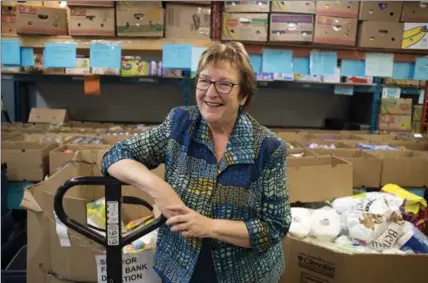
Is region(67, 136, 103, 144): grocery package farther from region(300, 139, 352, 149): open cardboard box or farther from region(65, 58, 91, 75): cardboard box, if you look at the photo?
region(300, 139, 352, 149): open cardboard box

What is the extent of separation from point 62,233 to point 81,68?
7.49 feet

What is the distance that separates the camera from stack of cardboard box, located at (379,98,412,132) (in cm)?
359

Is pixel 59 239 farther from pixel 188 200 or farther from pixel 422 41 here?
pixel 422 41

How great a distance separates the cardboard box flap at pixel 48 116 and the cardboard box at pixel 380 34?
281cm

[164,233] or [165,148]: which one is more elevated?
[165,148]

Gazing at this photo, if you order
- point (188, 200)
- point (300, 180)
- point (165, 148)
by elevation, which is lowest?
point (300, 180)

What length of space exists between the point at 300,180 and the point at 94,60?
178 cm

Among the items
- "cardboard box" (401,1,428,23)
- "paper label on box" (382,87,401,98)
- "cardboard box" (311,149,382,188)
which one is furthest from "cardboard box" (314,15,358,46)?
"cardboard box" (311,149,382,188)

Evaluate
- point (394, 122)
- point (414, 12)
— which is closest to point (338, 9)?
point (414, 12)

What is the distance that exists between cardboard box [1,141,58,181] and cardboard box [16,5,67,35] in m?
1.25

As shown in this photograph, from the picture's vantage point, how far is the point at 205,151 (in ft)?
3.57

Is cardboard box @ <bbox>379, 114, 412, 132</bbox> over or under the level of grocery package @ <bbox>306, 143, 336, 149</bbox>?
over

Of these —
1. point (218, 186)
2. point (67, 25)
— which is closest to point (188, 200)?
point (218, 186)

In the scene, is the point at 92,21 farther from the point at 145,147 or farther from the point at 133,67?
the point at 145,147
